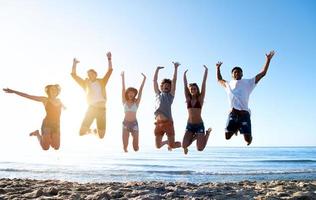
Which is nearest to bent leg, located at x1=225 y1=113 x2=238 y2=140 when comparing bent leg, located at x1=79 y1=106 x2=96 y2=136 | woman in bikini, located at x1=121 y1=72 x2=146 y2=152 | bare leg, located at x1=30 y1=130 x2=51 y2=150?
woman in bikini, located at x1=121 y1=72 x2=146 y2=152

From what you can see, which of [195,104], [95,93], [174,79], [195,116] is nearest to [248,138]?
[195,116]

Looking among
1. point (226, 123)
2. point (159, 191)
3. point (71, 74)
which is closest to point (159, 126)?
point (226, 123)

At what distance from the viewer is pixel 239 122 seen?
12.0 m

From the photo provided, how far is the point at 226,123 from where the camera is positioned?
12383mm

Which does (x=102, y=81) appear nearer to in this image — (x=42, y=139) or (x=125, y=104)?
(x=125, y=104)

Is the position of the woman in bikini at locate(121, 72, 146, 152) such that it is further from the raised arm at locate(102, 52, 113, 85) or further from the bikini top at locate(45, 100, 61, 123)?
the bikini top at locate(45, 100, 61, 123)

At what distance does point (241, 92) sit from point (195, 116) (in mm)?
1659

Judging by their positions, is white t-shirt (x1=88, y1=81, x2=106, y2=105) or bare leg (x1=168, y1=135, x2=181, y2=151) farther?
bare leg (x1=168, y1=135, x2=181, y2=151)

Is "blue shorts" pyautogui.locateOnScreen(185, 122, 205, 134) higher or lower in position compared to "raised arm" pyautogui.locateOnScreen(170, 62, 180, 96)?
lower

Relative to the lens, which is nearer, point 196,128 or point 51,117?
point 196,128

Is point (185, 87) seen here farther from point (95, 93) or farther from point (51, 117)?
point (51, 117)

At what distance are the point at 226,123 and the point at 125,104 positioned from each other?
3439mm

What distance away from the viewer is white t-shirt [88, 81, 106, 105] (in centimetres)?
1270

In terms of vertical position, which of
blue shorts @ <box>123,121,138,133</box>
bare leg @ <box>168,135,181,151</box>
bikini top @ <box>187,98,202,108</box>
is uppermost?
bikini top @ <box>187,98,202,108</box>
